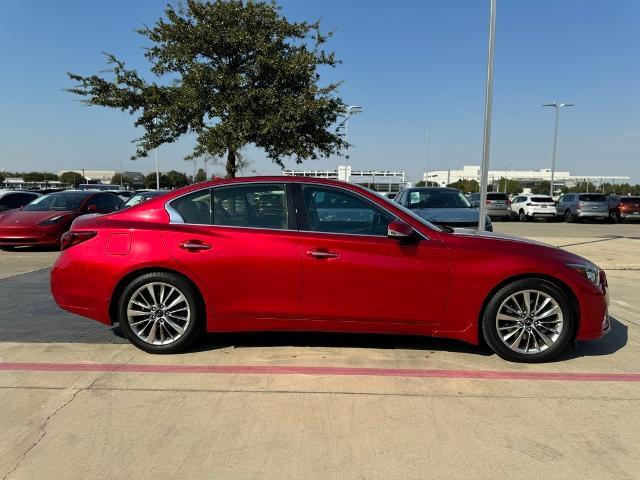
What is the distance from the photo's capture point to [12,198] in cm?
1625

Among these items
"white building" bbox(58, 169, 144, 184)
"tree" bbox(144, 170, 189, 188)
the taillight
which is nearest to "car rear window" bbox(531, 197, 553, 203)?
the taillight

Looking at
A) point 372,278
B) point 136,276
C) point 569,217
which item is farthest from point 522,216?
point 136,276

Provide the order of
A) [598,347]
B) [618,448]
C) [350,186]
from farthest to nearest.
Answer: [598,347]
[350,186]
[618,448]

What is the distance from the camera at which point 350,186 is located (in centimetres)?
475

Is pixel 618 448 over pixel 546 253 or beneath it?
beneath

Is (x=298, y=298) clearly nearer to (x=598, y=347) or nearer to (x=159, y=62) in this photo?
(x=598, y=347)

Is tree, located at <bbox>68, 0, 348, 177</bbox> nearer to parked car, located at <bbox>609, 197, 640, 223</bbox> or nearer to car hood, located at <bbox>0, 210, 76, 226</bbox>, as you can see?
car hood, located at <bbox>0, 210, 76, 226</bbox>

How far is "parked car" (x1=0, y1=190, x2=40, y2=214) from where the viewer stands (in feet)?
51.9

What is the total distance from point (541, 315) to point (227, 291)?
273 centimetres

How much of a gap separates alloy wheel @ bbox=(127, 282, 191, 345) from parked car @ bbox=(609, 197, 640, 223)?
30232 mm

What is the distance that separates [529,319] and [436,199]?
7.47 meters

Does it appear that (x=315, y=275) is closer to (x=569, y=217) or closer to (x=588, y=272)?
(x=588, y=272)

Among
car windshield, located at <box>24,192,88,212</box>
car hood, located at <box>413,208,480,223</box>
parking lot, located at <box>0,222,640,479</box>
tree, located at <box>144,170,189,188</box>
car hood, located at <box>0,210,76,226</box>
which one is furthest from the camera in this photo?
tree, located at <box>144,170,189,188</box>

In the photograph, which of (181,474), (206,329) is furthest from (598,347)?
(181,474)
